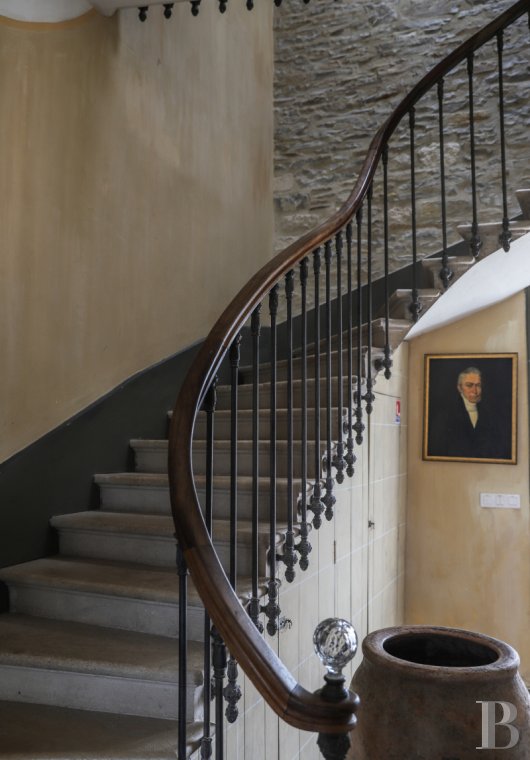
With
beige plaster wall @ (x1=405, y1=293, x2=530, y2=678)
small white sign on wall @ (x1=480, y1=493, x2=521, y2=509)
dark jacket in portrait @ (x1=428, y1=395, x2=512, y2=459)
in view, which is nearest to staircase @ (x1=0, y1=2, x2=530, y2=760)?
beige plaster wall @ (x1=405, y1=293, x2=530, y2=678)

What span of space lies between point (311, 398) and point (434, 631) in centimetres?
114

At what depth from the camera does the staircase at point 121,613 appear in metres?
1.82

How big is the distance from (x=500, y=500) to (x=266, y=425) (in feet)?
6.74

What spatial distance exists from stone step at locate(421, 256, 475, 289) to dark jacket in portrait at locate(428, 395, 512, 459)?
1.42 metres

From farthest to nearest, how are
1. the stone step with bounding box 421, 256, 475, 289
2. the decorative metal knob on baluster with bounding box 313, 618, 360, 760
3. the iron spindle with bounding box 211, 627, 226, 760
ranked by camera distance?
the stone step with bounding box 421, 256, 475, 289, the iron spindle with bounding box 211, 627, 226, 760, the decorative metal knob on baluster with bounding box 313, 618, 360, 760

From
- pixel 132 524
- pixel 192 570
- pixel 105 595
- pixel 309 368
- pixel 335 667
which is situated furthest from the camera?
pixel 309 368

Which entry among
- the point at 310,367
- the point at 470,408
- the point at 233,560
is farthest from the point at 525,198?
the point at 233,560

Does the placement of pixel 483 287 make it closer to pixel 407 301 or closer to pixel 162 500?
pixel 407 301

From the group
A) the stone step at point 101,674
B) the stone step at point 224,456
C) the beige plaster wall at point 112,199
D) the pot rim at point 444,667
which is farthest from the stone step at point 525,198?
the stone step at point 101,674

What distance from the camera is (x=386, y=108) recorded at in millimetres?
4699

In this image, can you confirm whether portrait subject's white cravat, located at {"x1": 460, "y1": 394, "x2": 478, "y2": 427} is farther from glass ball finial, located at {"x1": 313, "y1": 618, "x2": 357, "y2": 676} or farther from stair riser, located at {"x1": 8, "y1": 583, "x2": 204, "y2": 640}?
glass ball finial, located at {"x1": 313, "y1": 618, "x2": 357, "y2": 676}

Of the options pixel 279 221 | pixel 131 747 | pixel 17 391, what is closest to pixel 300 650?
pixel 131 747

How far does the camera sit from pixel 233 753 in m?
2.00

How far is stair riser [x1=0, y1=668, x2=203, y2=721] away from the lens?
1.87m
